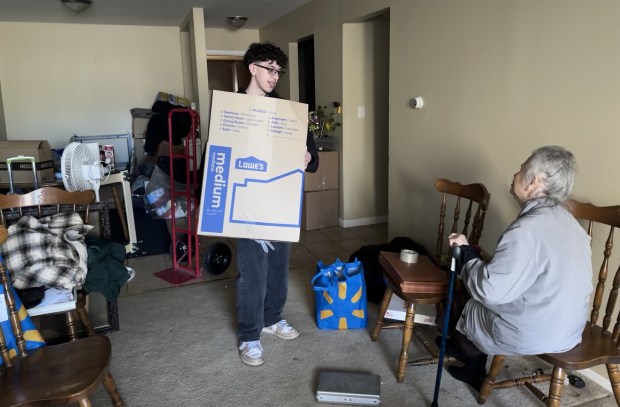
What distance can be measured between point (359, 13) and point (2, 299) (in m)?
3.21

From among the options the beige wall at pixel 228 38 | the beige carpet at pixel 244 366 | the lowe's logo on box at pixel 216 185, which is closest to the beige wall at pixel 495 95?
the beige carpet at pixel 244 366

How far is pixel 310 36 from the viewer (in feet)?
15.3

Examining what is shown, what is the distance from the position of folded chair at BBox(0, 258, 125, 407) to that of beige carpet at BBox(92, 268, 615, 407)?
0.45 m

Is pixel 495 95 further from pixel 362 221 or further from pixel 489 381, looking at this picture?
pixel 362 221

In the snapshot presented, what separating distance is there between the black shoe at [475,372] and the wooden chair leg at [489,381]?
68 millimetres

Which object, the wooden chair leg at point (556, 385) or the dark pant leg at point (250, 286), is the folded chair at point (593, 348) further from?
the dark pant leg at point (250, 286)

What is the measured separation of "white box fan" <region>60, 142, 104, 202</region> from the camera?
2355 millimetres

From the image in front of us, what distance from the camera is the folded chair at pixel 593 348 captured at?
150 centimetres

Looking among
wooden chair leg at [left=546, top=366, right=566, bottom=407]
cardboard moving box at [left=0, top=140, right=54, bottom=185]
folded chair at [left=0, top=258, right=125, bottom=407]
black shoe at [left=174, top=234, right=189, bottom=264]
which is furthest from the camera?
black shoe at [left=174, top=234, right=189, bottom=264]

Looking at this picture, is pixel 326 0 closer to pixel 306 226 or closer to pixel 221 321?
pixel 306 226

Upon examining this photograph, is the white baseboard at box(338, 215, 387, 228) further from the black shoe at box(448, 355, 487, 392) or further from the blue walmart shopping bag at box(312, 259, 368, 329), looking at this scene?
the black shoe at box(448, 355, 487, 392)

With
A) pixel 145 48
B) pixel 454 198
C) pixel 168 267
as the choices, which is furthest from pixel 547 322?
pixel 145 48

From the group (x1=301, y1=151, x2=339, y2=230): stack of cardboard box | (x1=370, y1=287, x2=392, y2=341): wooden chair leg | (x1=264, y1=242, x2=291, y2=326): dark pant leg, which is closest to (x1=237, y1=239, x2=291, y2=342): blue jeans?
(x1=264, y1=242, x2=291, y2=326): dark pant leg

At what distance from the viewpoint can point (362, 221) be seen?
176 inches
